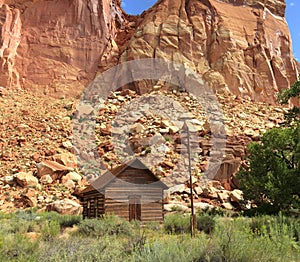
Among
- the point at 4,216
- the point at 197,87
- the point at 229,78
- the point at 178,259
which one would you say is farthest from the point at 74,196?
the point at 229,78

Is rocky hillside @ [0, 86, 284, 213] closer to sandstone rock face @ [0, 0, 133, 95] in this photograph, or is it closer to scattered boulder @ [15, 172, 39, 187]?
scattered boulder @ [15, 172, 39, 187]

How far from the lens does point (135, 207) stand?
1534cm

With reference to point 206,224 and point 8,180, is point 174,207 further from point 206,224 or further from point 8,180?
point 8,180

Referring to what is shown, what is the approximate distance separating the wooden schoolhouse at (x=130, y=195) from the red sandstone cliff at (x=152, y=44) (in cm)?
2218

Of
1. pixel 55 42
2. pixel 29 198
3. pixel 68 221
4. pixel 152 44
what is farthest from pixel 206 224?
pixel 55 42

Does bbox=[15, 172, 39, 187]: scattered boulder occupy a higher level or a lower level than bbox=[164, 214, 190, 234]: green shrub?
higher

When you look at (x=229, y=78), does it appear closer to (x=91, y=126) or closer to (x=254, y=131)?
(x=254, y=131)

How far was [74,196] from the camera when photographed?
2011 centimetres

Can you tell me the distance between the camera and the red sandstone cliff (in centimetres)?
3741

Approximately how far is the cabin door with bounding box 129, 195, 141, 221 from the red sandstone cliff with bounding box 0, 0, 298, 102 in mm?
22801

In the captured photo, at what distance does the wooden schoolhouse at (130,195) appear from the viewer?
15.0 meters

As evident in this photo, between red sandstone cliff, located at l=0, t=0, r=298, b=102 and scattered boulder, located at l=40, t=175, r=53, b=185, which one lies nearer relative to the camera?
scattered boulder, located at l=40, t=175, r=53, b=185

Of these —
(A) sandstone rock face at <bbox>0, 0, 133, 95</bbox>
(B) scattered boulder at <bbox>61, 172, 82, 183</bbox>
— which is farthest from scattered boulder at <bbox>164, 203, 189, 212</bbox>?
(A) sandstone rock face at <bbox>0, 0, 133, 95</bbox>

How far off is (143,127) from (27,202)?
37.9 feet
